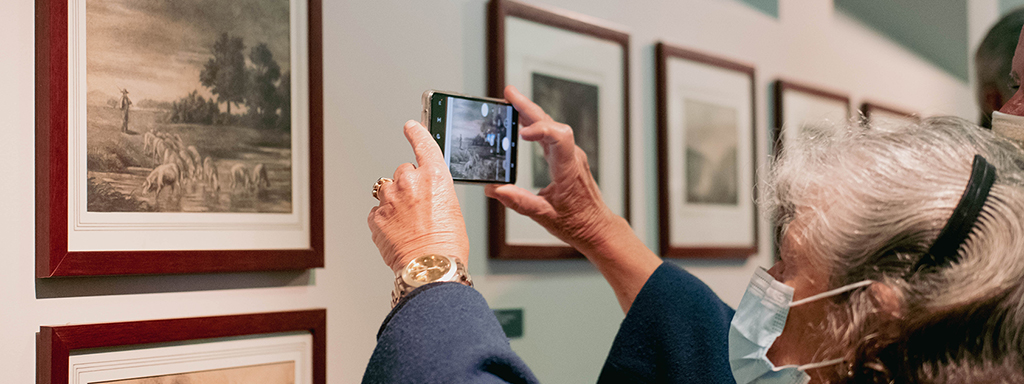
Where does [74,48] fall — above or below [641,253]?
above

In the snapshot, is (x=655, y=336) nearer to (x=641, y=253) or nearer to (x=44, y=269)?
(x=641, y=253)

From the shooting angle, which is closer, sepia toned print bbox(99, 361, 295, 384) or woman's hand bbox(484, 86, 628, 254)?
sepia toned print bbox(99, 361, 295, 384)

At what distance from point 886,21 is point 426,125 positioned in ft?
8.05

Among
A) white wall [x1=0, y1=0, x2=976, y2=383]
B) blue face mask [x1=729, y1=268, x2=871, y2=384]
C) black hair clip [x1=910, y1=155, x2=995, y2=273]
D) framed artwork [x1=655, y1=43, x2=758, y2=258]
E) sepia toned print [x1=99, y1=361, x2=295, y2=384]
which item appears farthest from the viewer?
framed artwork [x1=655, y1=43, x2=758, y2=258]

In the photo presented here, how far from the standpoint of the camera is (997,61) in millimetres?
2305

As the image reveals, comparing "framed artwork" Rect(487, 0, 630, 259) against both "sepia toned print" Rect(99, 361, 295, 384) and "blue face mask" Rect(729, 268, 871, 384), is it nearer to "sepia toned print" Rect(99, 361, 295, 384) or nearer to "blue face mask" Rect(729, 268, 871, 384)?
"sepia toned print" Rect(99, 361, 295, 384)

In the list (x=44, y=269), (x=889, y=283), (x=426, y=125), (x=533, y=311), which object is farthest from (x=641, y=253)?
(x=44, y=269)

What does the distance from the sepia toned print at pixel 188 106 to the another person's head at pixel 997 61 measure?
7.37 feet

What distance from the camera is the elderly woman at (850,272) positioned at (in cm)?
62

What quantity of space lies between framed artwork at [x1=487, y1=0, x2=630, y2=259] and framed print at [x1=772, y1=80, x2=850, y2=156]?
66 cm

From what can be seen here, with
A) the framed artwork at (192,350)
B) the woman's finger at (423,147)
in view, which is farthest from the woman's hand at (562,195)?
the framed artwork at (192,350)

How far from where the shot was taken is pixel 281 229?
44.4 inches

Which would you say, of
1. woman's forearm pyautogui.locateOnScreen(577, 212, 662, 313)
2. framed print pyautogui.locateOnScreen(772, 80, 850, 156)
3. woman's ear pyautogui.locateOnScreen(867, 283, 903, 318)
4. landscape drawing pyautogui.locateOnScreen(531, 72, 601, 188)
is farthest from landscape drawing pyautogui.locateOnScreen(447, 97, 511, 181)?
framed print pyautogui.locateOnScreen(772, 80, 850, 156)

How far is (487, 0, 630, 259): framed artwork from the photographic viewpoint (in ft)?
4.73
